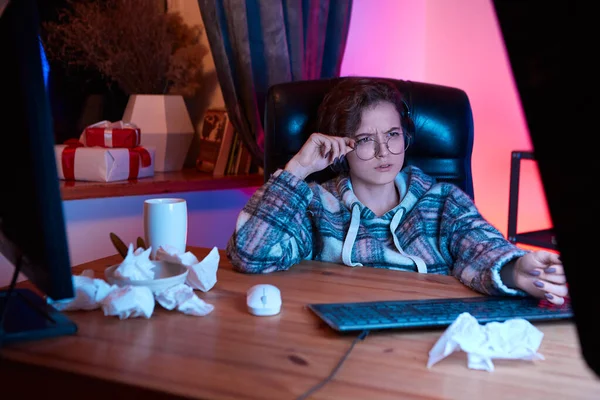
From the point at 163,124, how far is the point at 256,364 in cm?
178

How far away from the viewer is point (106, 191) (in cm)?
212

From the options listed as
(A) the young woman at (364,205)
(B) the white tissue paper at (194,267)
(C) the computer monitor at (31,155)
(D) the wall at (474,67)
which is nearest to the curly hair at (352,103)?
(A) the young woman at (364,205)

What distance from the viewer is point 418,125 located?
1.76 meters

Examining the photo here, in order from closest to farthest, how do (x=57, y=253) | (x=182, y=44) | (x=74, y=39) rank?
(x=57, y=253)
(x=74, y=39)
(x=182, y=44)

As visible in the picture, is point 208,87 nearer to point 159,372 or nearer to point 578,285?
point 159,372

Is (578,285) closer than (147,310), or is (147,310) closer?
(578,285)

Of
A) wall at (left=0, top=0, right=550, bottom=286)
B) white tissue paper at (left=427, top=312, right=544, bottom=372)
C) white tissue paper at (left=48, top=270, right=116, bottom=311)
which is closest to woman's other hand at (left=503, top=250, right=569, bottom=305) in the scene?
white tissue paper at (left=427, top=312, right=544, bottom=372)

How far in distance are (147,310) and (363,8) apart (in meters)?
2.29

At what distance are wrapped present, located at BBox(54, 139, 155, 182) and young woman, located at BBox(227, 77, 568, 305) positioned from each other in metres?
0.84

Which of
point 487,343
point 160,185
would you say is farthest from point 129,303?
point 160,185

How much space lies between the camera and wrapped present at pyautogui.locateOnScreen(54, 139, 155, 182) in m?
2.19

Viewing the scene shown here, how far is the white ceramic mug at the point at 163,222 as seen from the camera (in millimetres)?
1300

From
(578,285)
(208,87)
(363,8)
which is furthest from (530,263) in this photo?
(363,8)

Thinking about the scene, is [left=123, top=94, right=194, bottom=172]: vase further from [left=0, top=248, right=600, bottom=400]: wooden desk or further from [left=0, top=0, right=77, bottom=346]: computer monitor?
[left=0, top=0, right=77, bottom=346]: computer monitor
